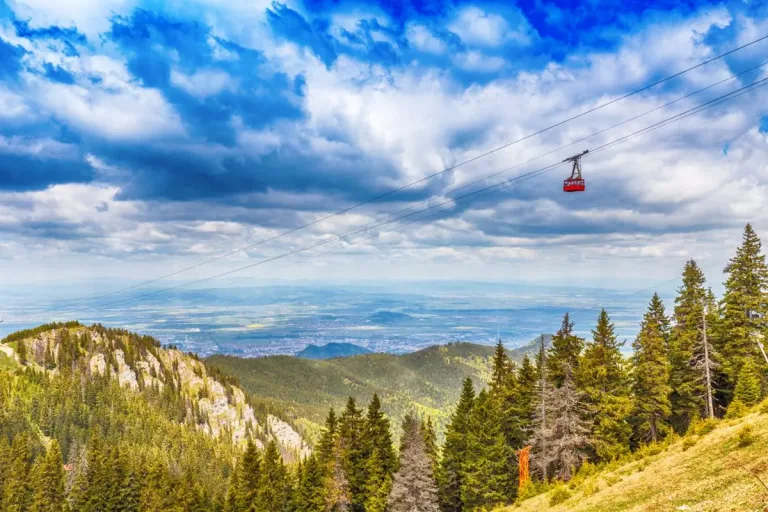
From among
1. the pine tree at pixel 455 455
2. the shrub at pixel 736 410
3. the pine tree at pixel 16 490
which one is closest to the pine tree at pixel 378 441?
the pine tree at pixel 455 455

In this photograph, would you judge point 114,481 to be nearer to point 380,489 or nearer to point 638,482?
point 380,489

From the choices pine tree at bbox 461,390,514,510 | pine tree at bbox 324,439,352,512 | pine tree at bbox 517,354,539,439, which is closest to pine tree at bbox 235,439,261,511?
pine tree at bbox 324,439,352,512

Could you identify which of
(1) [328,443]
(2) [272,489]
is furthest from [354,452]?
(2) [272,489]

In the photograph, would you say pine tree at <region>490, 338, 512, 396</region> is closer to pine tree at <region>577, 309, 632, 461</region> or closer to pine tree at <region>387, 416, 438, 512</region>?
pine tree at <region>577, 309, 632, 461</region>

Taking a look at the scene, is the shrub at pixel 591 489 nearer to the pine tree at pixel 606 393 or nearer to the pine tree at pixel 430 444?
the pine tree at pixel 606 393

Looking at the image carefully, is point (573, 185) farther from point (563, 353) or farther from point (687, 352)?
point (687, 352)

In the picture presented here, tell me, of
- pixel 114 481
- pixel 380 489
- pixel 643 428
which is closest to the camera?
pixel 643 428

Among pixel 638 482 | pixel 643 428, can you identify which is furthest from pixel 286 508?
pixel 638 482
